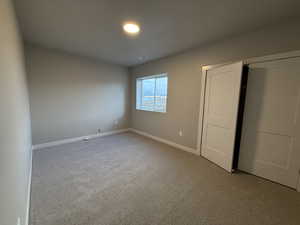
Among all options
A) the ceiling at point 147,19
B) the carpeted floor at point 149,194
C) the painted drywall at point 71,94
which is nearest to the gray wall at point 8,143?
the carpeted floor at point 149,194

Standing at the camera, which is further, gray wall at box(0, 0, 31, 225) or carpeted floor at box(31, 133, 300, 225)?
carpeted floor at box(31, 133, 300, 225)

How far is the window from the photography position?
3952mm

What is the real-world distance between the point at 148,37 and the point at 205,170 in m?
2.66

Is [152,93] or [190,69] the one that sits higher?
[190,69]

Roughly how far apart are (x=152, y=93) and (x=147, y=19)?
8.30ft

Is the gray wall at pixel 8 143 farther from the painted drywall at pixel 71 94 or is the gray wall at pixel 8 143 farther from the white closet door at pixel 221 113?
the white closet door at pixel 221 113

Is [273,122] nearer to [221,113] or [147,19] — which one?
[221,113]

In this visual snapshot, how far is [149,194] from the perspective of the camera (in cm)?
181

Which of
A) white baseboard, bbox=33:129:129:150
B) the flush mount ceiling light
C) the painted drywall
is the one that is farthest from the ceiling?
white baseboard, bbox=33:129:129:150

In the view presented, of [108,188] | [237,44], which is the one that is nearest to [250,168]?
[237,44]

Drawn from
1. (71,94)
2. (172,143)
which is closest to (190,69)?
(172,143)

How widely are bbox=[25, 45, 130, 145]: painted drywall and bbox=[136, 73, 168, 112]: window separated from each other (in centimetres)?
56

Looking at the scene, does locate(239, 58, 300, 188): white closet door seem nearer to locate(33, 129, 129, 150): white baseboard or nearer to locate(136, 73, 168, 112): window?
locate(136, 73, 168, 112): window

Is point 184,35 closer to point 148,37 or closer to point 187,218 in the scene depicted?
point 148,37
